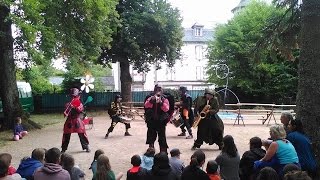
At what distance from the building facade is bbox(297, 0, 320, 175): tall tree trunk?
41130mm

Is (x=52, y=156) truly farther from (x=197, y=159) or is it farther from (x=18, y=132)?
(x=18, y=132)

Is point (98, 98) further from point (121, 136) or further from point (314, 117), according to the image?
point (314, 117)

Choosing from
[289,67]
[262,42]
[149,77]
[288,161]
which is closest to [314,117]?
[288,161]

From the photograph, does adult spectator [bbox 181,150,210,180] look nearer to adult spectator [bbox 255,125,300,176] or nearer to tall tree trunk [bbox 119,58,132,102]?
adult spectator [bbox 255,125,300,176]

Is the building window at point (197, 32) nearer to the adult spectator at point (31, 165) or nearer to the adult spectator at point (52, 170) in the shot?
the adult spectator at point (31, 165)

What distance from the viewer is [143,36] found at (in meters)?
27.7

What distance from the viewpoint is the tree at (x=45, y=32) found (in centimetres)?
1501

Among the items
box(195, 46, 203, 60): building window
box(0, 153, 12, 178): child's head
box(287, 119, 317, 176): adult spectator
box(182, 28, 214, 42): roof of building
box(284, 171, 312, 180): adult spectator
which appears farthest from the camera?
box(182, 28, 214, 42): roof of building

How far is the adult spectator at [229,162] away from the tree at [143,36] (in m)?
21.5

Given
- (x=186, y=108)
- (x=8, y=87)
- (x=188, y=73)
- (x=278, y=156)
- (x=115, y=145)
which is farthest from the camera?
(x=188, y=73)

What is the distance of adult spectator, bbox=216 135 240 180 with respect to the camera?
6.26 meters

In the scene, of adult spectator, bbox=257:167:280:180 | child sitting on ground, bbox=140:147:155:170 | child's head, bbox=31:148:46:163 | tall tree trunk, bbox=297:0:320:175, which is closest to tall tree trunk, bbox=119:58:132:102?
tall tree trunk, bbox=297:0:320:175

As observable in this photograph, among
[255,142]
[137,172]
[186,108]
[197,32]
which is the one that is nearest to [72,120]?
[186,108]

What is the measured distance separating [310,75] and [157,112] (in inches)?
139
